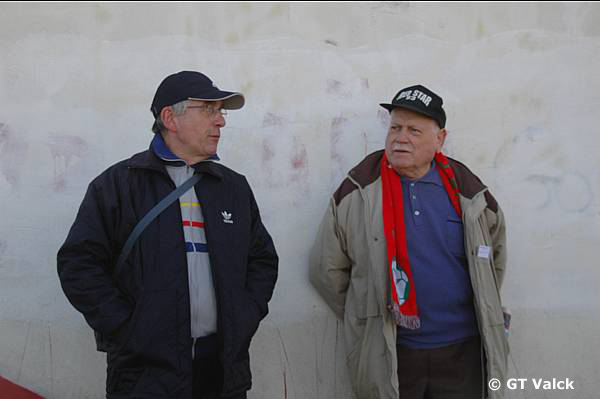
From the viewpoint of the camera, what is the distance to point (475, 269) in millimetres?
3105

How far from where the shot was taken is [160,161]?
277 centimetres

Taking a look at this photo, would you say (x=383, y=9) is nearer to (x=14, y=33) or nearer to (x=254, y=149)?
(x=254, y=149)

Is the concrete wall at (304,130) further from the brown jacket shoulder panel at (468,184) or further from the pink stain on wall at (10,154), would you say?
the brown jacket shoulder panel at (468,184)

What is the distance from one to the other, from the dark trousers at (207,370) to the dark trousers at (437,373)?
873 mm

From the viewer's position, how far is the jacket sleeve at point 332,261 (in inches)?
131

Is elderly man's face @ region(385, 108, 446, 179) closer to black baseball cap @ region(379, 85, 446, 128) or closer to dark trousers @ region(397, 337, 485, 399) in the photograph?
black baseball cap @ region(379, 85, 446, 128)

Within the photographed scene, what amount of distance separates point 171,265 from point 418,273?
3.98ft

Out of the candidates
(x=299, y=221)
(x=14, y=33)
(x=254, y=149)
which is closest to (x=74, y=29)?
(x=14, y=33)

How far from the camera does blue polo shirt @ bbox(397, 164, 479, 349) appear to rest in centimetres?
310

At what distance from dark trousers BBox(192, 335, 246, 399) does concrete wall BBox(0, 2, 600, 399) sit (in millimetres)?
934

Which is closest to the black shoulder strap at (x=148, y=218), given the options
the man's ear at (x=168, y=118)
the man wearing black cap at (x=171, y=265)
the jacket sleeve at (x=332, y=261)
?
the man wearing black cap at (x=171, y=265)

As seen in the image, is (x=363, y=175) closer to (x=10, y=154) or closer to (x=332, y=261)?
(x=332, y=261)

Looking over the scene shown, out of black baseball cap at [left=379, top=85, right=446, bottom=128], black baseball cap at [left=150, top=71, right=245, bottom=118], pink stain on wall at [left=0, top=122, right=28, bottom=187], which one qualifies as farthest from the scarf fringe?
pink stain on wall at [left=0, top=122, right=28, bottom=187]

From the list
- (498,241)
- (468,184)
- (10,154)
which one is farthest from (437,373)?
(10,154)
